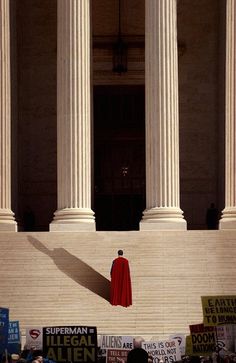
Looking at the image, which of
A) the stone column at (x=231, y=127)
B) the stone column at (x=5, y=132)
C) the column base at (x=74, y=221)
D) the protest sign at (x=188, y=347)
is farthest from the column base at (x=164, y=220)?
the protest sign at (x=188, y=347)

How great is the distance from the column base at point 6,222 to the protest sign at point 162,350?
107 feet

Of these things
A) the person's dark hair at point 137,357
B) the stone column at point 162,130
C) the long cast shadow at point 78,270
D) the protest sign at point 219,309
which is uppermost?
the stone column at point 162,130

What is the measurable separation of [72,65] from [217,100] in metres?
19.3

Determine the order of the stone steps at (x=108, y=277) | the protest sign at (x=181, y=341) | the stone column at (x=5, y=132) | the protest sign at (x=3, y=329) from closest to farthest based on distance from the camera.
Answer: the protest sign at (x=3, y=329) → the protest sign at (x=181, y=341) → the stone steps at (x=108, y=277) → the stone column at (x=5, y=132)

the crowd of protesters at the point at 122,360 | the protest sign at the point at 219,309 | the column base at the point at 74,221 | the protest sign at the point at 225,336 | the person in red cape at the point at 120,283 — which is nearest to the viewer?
the crowd of protesters at the point at 122,360

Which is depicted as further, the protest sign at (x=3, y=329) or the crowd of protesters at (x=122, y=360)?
the protest sign at (x=3, y=329)

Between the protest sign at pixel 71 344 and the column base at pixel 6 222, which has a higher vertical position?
the column base at pixel 6 222

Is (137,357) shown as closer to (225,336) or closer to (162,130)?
(225,336)

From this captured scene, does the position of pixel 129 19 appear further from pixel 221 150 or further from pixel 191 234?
pixel 191 234

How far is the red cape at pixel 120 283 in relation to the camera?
51.2 m

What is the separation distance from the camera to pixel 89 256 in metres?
57.2

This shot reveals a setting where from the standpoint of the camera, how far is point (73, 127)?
204ft

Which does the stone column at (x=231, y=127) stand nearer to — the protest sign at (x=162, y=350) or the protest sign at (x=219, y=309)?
the protest sign at (x=219, y=309)

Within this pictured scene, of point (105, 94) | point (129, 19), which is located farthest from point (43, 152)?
point (129, 19)
